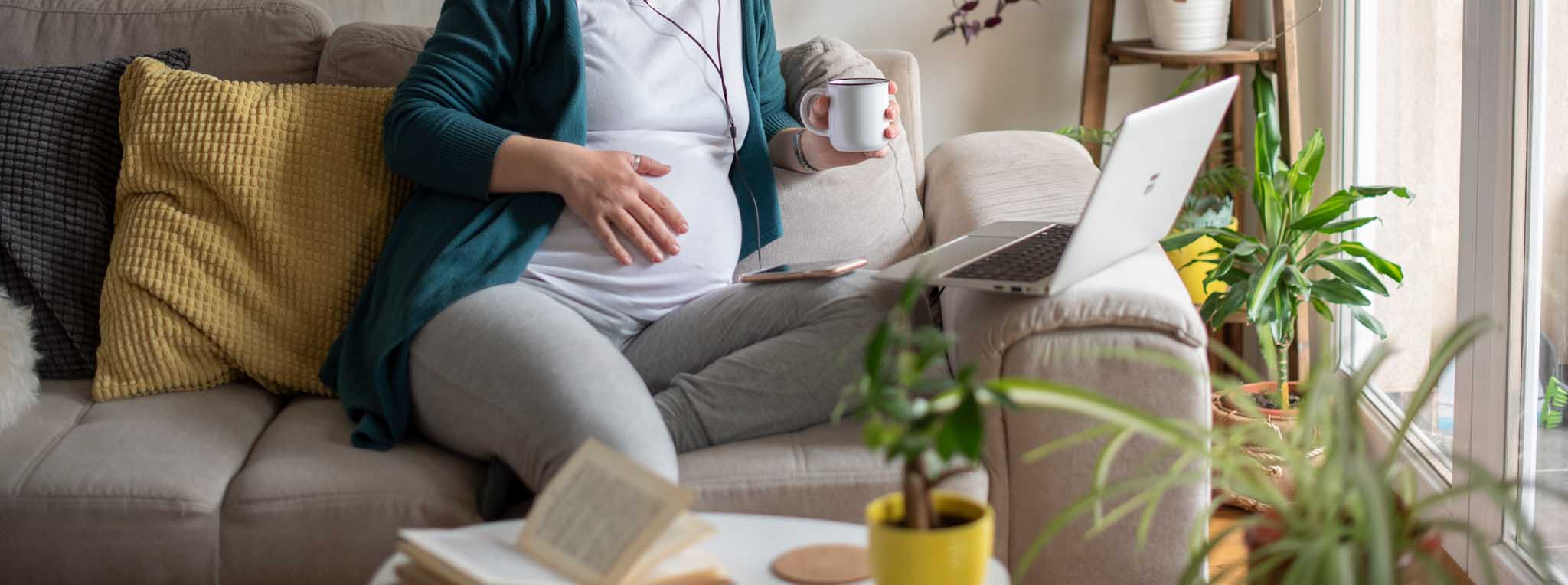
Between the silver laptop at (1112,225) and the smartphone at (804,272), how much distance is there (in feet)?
0.29

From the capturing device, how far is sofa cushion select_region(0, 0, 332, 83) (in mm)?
1911

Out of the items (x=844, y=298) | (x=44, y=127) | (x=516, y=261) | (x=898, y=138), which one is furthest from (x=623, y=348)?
(x=44, y=127)

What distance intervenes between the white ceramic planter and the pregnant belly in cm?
103

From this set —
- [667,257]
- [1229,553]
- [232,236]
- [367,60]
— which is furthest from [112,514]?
[1229,553]

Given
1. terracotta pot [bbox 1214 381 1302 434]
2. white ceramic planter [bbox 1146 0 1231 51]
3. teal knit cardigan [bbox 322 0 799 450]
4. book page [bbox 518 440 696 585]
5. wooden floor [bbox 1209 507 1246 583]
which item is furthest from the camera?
white ceramic planter [bbox 1146 0 1231 51]

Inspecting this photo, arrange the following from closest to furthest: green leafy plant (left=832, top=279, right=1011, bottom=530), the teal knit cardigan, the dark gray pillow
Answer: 1. green leafy plant (left=832, top=279, right=1011, bottom=530)
2. the teal knit cardigan
3. the dark gray pillow

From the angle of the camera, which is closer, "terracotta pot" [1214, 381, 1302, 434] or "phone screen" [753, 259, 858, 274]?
"phone screen" [753, 259, 858, 274]

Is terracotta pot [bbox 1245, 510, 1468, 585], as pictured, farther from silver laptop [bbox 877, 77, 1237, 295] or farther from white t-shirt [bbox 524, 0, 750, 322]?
white t-shirt [bbox 524, 0, 750, 322]

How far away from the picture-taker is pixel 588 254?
5.24 feet

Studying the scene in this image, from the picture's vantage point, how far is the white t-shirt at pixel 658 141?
1600 mm

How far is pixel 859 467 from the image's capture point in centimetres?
139

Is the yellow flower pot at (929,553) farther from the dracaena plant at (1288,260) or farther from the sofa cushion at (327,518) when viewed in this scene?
the dracaena plant at (1288,260)

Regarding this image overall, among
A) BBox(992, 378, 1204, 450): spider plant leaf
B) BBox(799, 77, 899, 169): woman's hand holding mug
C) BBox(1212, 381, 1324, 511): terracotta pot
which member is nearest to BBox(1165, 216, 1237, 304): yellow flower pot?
BBox(1212, 381, 1324, 511): terracotta pot

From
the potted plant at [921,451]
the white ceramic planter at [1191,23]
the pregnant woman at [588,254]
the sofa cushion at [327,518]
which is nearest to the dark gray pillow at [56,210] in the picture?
the pregnant woman at [588,254]
